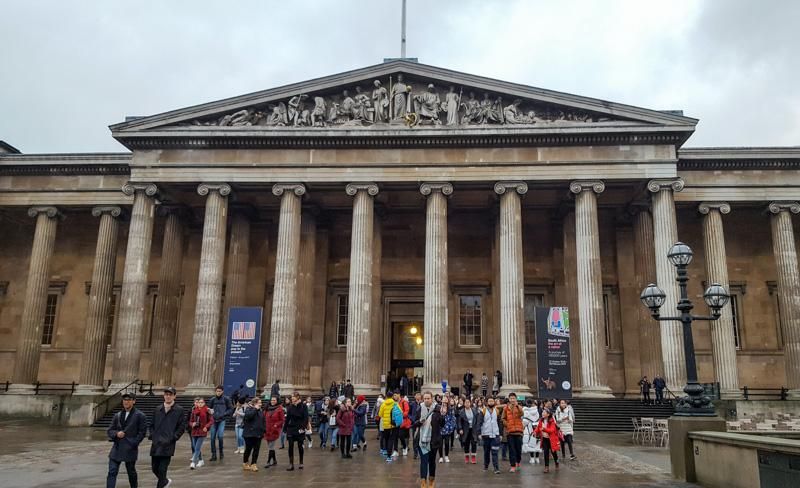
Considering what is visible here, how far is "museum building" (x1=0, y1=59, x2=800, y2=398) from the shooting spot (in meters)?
27.1

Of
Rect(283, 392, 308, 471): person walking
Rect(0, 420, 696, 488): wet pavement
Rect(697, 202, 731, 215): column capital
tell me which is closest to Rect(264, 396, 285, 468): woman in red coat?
Rect(283, 392, 308, 471): person walking

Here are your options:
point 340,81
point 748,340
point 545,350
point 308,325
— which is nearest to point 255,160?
point 340,81

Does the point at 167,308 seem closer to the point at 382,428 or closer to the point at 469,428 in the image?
the point at 382,428

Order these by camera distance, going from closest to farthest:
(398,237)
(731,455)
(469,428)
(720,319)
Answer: (731,455)
(469,428)
(720,319)
(398,237)

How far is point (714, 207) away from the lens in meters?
29.7

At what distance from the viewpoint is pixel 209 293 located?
27.3 meters

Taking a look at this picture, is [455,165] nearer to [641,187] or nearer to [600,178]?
[600,178]

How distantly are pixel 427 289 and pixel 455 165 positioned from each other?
5.70 metres

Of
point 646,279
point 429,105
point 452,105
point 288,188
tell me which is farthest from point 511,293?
point 288,188

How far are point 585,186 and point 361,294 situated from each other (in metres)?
10.9

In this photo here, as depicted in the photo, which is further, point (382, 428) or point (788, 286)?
point (788, 286)

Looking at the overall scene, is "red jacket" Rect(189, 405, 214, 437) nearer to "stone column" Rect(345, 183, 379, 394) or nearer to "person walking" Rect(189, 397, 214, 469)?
"person walking" Rect(189, 397, 214, 469)

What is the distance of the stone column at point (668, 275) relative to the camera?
25.3m

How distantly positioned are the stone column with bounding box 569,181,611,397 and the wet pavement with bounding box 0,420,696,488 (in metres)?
7.05
